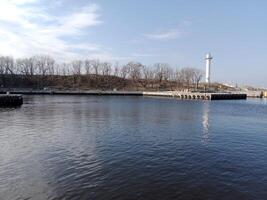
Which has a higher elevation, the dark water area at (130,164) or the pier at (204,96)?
the pier at (204,96)

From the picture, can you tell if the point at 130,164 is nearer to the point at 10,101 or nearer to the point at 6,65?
the point at 10,101

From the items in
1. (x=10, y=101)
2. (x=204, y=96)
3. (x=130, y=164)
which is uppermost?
(x=10, y=101)

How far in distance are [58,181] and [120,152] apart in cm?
867

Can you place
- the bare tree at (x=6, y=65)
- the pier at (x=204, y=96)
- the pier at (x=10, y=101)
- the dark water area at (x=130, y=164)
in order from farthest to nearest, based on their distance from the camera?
the bare tree at (x=6, y=65) → the pier at (x=204, y=96) → the pier at (x=10, y=101) → the dark water area at (x=130, y=164)

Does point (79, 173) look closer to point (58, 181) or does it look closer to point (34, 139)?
point (58, 181)

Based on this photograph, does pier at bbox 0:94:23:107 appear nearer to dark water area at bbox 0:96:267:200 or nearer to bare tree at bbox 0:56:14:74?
dark water area at bbox 0:96:267:200

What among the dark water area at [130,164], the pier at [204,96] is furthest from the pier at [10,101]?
the pier at [204,96]

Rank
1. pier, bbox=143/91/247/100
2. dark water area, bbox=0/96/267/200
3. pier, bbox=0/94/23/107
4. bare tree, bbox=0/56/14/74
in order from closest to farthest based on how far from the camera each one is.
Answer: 1. dark water area, bbox=0/96/267/200
2. pier, bbox=0/94/23/107
3. pier, bbox=143/91/247/100
4. bare tree, bbox=0/56/14/74

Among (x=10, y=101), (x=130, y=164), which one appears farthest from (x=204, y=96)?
(x=130, y=164)

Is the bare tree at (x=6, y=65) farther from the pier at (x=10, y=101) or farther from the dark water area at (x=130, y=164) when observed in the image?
the dark water area at (x=130, y=164)

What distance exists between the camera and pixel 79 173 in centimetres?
2144

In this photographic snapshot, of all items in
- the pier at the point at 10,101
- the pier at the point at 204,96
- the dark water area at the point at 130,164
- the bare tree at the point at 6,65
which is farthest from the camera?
the bare tree at the point at 6,65

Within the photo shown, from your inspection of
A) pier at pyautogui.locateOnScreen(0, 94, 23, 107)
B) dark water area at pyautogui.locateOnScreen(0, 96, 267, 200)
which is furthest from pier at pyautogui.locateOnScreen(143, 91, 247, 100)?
dark water area at pyautogui.locateOnScreen(0, 96, 267, 200)

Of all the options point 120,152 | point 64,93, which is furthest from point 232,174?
point 64,93
